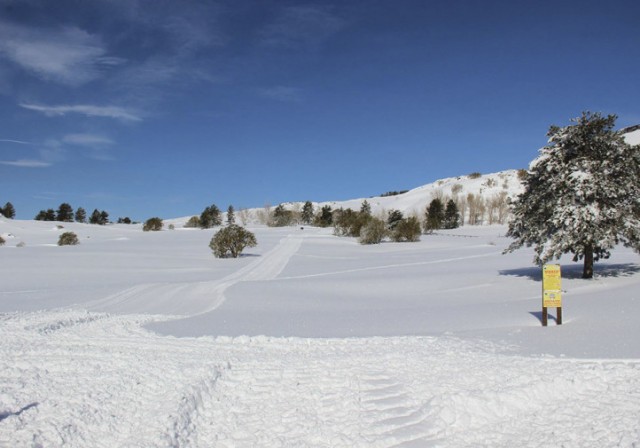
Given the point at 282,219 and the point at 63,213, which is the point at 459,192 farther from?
the point at 63,213

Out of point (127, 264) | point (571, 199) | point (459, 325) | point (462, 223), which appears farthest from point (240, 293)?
point (462, 223)

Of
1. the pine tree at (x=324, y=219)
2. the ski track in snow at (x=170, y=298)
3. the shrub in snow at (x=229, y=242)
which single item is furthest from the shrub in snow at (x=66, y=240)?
the pine tree at (x=324, y=219)

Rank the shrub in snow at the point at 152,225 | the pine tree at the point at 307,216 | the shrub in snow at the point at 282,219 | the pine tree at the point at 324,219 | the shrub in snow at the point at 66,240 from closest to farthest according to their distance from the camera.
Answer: the shrub in snow at the point at 66,240
the shrub in snow at the point at 152,225
the pine tree at the point at 324,219
the shrub in snow at the point at 282,219
the pine tree at the point at 307,216

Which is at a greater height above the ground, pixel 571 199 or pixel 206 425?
pixel 571 199

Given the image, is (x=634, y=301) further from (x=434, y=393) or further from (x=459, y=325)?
(x=434, y=393)

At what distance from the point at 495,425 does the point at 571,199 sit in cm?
1149

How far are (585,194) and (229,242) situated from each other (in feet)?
75.7

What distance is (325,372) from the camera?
6676 mm

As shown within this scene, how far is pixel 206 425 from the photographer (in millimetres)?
5172

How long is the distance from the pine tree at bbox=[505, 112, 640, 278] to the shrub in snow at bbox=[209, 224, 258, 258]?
68.6ft

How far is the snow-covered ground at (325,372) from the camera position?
498 cm

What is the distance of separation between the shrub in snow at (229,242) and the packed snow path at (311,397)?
24453 millimetres

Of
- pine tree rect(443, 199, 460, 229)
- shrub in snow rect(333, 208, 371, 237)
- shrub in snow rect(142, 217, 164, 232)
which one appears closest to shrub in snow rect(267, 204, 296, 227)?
shrub in snow rect(142, 217, 164, 232)

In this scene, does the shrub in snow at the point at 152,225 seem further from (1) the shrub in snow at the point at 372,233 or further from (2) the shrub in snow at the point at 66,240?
(1) the shrub in snow at the point at 372,233
